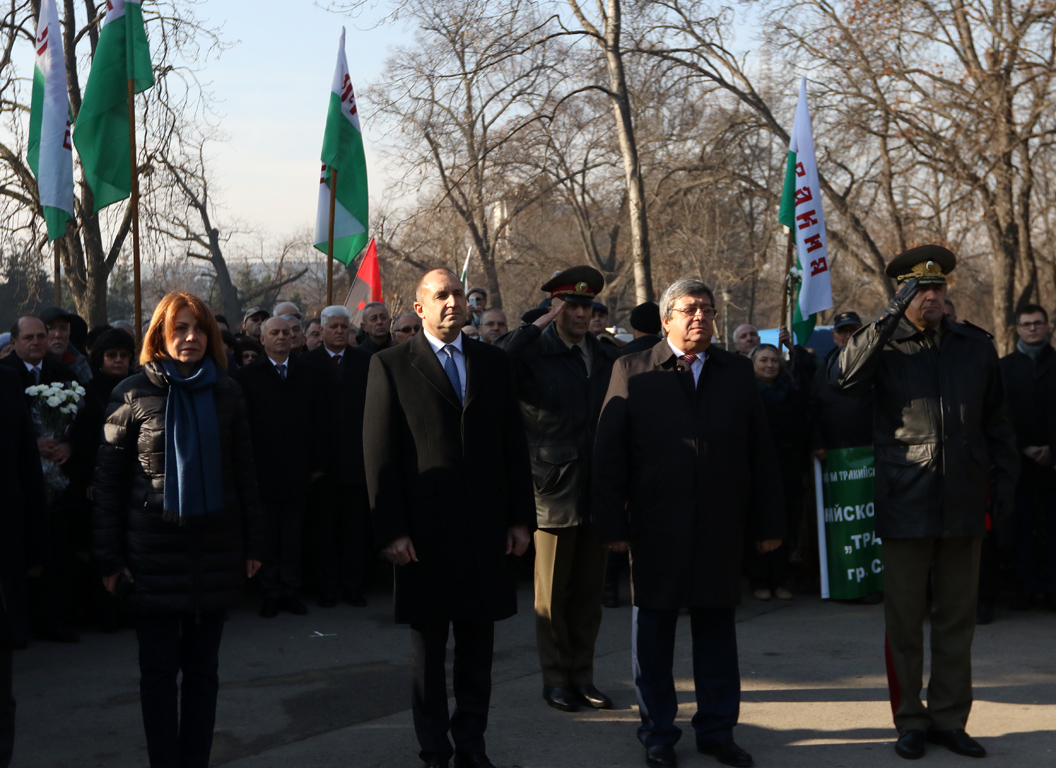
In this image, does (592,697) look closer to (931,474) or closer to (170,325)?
(931,474)

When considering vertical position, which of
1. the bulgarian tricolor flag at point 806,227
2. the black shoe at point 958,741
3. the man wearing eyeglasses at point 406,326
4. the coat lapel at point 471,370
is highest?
the bulgarian tricolor flag at point 806,227

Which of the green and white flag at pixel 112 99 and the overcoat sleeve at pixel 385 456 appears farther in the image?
the green and white flag at pixel 112 99

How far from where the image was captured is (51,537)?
22.5ft

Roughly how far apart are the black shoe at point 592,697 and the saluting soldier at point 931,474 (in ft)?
4.43

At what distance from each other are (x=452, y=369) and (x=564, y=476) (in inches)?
48.1

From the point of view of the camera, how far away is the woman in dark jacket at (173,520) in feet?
13.6

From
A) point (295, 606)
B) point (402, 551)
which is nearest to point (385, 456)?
point (402, 551)

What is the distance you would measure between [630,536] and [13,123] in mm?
18395

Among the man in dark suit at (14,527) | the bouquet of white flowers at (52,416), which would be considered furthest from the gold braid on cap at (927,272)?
the bouquet of white flowers at (52,416)

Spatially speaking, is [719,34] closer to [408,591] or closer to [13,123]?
[13,123]

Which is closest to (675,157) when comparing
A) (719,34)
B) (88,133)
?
(719,34)

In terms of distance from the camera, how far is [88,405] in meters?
6.95

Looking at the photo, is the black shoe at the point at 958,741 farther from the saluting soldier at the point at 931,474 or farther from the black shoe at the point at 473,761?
the black shoe at the point at 473,761

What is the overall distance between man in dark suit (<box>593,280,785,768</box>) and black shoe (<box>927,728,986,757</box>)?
36.1 inches
